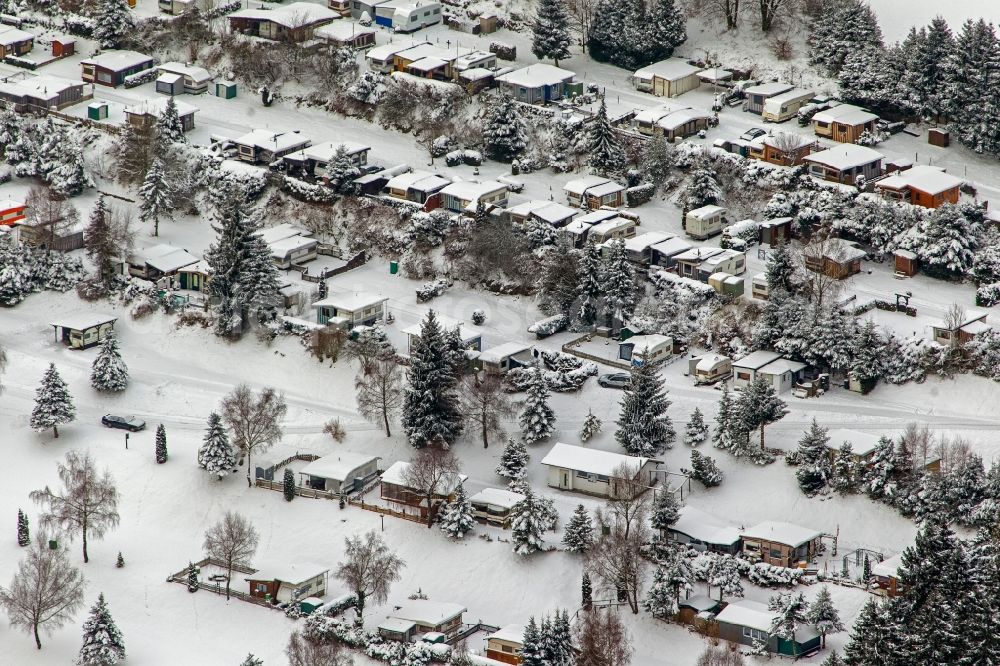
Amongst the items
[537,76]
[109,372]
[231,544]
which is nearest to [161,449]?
[109,372]

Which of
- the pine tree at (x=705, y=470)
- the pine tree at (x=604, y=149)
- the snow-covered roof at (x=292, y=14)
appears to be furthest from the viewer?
the snow-covered roof at (x=292, y=14)

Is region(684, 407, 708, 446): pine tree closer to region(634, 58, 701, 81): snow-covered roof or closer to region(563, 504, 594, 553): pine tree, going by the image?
region(563, 504, 594, 553): pine tree

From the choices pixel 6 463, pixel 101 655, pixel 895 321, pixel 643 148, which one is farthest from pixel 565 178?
pixel 101 655

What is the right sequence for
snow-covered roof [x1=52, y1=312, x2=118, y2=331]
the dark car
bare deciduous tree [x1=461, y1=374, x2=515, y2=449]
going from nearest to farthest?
1. bare deciduous tree [x1=461, y1=374, x2=515, y2=449]
2. the dark car
3. snow-covered roof [x1=52, y1=312, x2=118, y2=331]

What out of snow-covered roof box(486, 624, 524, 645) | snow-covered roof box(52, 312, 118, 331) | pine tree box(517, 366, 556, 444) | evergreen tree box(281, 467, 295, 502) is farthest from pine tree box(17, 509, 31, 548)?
pine tree box(517, 366, 556, 444)

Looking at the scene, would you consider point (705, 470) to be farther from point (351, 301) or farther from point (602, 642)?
point (351, 301)

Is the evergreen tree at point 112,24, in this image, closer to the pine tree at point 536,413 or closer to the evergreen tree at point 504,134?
the evergreen tree at point 504,134

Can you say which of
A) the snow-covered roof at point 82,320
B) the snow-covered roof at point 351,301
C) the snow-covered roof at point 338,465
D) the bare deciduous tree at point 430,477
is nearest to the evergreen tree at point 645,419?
the bare deciduous tree at point 430,477
